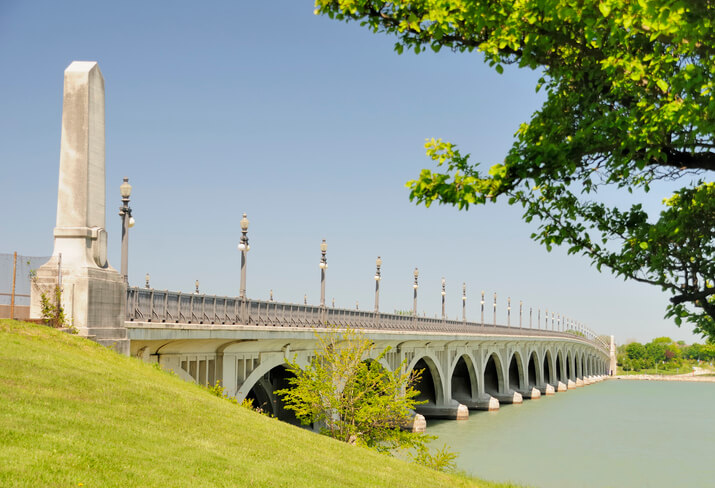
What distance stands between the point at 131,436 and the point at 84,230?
9955 mm

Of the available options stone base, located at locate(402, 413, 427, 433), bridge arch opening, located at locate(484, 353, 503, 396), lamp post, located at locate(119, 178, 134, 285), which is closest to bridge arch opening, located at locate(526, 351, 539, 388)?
bridge arch opening, located at locate(484, 353, 503, 396)

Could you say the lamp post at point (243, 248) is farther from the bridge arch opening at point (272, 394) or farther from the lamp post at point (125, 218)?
the bridge arch opening at point (272, 394)

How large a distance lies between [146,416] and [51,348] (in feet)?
15.4

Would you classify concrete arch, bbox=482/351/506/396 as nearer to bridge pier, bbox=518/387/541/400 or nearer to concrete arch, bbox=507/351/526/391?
concrete arch, bbox=507/351/526/391

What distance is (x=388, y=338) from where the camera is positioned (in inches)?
1764

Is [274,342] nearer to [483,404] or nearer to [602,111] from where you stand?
[602,111]

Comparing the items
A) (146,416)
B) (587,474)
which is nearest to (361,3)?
(146,416)

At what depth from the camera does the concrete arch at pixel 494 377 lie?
80625 mm

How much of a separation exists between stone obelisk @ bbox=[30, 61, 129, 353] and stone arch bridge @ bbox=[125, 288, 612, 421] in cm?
126

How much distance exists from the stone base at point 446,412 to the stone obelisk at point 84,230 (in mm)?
44131

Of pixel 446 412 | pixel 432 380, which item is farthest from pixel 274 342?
pixel 432 380

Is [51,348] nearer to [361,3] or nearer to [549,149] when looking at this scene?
[361,3]

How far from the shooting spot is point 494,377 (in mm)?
88812

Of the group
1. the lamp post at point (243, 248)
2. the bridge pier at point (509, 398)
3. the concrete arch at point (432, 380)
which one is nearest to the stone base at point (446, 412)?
the concrete arch at point (432, 380)
